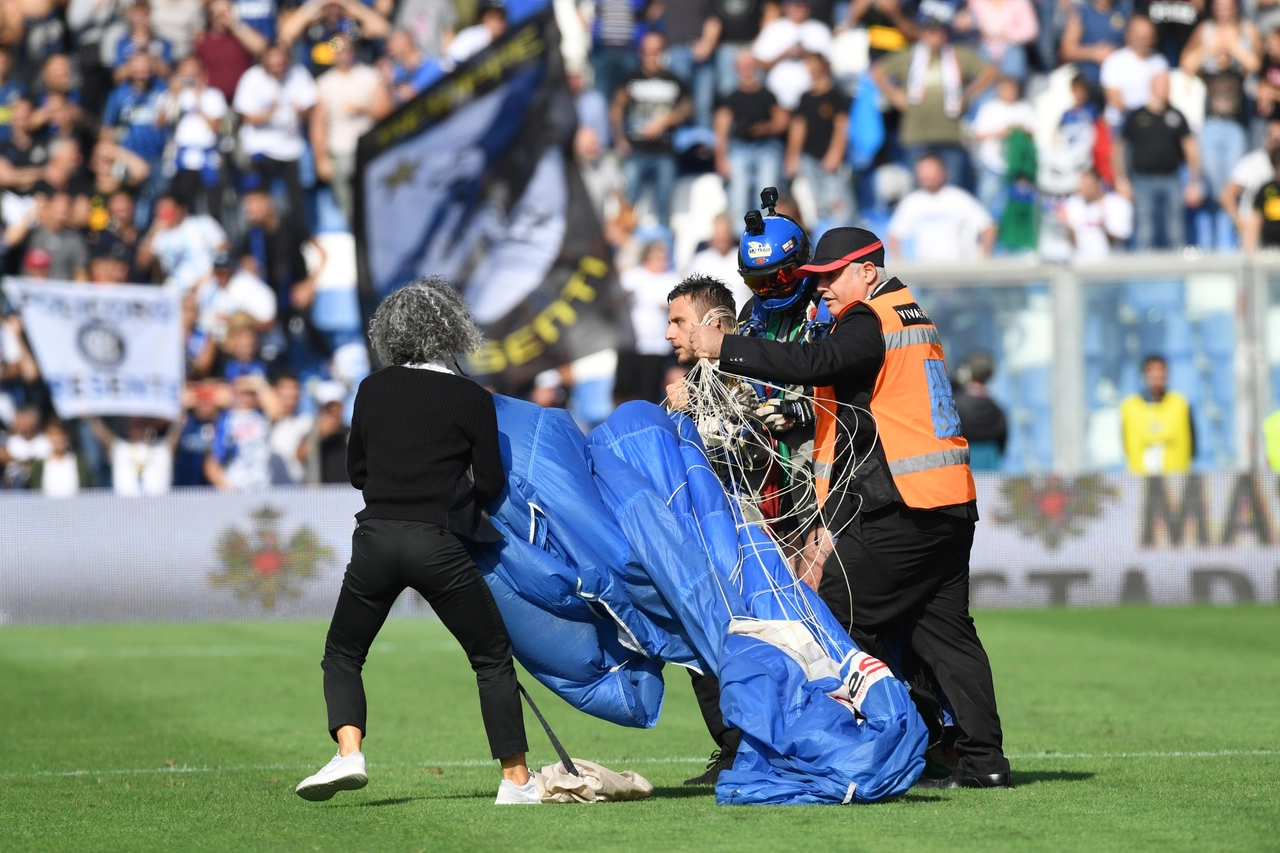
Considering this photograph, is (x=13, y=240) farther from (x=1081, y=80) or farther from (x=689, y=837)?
(x=689, y=837)

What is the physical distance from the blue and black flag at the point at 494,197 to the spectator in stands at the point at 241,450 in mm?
1682

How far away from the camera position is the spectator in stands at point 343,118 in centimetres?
1950

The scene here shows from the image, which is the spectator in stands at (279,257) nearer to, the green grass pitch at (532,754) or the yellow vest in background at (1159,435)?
the green grass pitch at (532,754)

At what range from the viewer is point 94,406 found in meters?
17.2

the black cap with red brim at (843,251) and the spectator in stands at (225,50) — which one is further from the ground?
the spectator in stands at (225,50)

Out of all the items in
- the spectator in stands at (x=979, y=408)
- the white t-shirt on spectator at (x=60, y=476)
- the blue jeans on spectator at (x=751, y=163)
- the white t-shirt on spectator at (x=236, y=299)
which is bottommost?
the white t-shirt on spectator at (x=60, y=476)

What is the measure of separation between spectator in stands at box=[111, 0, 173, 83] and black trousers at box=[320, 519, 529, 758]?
14396 mm

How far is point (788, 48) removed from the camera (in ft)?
66.0

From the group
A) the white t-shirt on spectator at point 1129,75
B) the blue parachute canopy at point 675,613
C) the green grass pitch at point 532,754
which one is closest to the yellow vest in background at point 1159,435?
the green grass pitch at point 532,754

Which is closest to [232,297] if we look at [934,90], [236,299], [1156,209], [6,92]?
[236,299]

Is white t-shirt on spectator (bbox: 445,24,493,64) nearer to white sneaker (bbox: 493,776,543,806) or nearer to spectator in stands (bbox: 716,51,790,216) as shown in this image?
spectator in stands (bbox: 716,51,790,216)

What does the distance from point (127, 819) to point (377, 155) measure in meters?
12.7

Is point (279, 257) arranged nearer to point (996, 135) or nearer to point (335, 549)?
point (335, 549)

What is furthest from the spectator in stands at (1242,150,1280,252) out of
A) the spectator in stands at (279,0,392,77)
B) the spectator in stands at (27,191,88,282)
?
the spectator in stands at (27,191,88,282)
